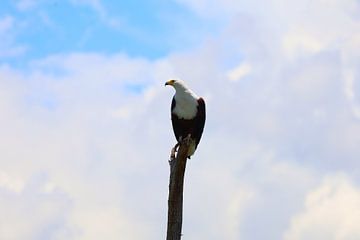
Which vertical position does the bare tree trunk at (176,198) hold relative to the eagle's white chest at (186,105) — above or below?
below

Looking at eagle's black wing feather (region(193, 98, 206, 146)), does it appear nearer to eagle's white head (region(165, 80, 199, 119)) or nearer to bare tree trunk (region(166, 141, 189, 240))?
eagle's white head (region(165, 80, 199, 119))

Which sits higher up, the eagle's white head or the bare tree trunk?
the eagle's white head

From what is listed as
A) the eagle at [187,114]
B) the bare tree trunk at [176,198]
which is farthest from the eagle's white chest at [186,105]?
the bare tree trunk at [176,198]

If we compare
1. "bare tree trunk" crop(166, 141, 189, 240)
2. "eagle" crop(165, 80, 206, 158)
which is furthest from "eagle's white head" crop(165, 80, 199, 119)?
"bare tree trunk" crop(166, 141, 189, 240)

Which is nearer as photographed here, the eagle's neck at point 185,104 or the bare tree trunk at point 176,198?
the bare tree trunk at point 176,198

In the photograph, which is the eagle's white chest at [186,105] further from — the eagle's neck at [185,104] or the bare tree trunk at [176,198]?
the bare tree trunk at [176,198]

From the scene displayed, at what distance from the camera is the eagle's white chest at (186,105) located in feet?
56.5

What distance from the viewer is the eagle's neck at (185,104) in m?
17.2

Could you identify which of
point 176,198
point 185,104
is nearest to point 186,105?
point 185,104

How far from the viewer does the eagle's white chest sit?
17.2 metres

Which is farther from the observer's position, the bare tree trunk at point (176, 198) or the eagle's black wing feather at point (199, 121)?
the eagle's black wing feather at point (199, 121)

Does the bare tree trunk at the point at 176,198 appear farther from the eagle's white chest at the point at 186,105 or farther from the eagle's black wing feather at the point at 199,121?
the eagle's black wing feather at the point at 199,121

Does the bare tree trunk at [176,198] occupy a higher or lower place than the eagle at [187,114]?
lower

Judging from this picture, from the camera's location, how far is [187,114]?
57.2 ft
